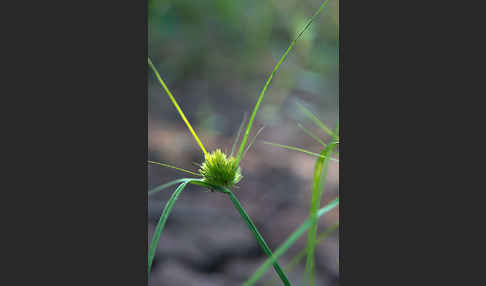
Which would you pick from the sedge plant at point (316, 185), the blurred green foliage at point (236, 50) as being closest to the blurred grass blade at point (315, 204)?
the sedge plant at point (316, 185)

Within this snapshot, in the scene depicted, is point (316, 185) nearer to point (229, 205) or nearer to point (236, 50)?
point (229, 205)

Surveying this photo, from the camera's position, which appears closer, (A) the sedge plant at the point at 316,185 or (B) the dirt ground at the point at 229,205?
(A) the sedge plant at the point at 316,185

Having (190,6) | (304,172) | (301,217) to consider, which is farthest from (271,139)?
(190,6)

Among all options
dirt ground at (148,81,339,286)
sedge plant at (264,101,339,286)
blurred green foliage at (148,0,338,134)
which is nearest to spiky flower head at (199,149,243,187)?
sedge plant at (264,101,339,286)

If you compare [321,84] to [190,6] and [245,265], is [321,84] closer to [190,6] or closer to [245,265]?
[190,6]

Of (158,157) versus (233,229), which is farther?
(158,157)

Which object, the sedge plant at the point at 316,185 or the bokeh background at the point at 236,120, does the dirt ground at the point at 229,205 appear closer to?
the bokeh background at the point at 236,120
